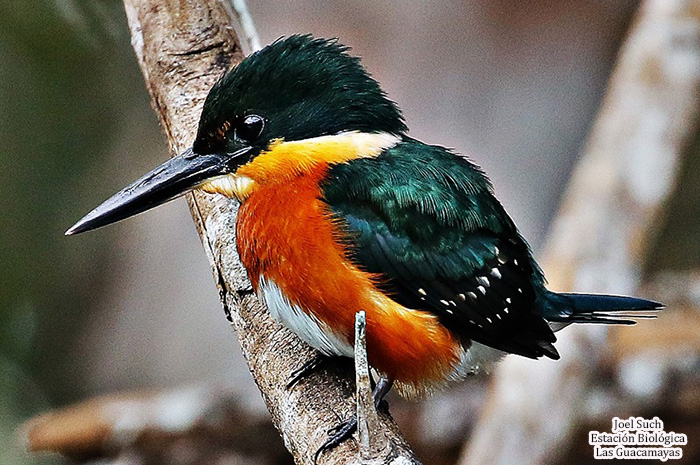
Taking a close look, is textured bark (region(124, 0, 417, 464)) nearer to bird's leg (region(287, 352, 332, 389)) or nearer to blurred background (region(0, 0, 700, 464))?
bird's leg (region(287, 352, 332, 389))

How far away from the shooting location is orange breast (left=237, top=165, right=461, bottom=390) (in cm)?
217

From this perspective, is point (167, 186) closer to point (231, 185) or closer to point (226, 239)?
point (231, 185)

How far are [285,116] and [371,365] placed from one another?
625 millimetres

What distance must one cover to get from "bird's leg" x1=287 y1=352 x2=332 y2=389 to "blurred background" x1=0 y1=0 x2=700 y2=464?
6.43 ft

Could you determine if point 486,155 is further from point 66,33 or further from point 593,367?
point 66,33

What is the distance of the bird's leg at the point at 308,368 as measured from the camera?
7.08 ft

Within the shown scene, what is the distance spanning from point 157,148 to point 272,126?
2782 mm

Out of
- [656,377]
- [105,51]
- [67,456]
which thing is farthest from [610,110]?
[67,456]

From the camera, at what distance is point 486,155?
188 inches

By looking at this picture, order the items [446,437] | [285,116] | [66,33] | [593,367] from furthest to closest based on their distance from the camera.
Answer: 1. [66,33]
2. [446,437]
3. [593,367]
4. [285,116]


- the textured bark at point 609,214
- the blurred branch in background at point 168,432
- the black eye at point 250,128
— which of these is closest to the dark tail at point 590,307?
the textured bark at point 609,214

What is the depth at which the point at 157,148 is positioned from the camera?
4.91m

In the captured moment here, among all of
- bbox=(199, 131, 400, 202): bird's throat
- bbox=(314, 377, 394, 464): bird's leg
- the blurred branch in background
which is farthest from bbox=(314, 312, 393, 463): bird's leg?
the blurred branch in background

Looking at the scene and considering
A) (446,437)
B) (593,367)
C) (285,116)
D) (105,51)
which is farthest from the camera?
(105,51)
